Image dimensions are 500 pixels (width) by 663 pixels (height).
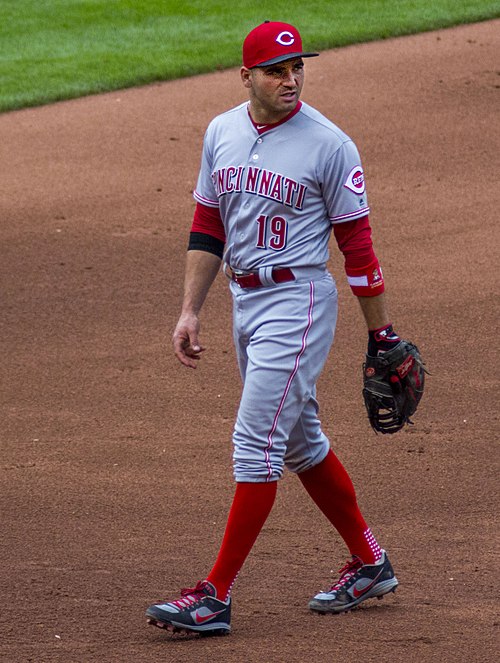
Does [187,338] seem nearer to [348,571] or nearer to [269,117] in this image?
[269,117]

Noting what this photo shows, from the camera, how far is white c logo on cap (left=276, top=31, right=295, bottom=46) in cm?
386

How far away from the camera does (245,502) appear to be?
3.88 m

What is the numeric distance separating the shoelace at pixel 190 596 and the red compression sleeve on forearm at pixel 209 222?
3.82 feet

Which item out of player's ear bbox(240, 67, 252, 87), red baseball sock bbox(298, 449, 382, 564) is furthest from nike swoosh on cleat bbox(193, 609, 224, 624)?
player's ear bbox(240, 67, 252, 87)

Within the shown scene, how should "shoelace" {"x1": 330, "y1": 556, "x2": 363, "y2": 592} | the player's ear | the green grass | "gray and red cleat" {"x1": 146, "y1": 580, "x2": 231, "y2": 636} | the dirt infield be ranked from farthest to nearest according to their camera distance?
the green grass
"shoelace" {"x1": 330, "y1": 556, "x2": 363, "y2": 592}
the dirt infield
the player's ear
"gray and red cleat" {"x1": 146, "y1": 580, "x2": 231, "y2": 636}

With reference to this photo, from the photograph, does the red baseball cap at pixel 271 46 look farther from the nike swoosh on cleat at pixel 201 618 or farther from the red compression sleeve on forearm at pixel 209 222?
the nike swoosh on cleat at pixel 201 618

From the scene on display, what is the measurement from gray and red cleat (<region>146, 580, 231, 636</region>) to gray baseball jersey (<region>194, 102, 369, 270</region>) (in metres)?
1.04

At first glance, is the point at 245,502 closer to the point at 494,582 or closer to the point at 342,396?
the point at 494,582

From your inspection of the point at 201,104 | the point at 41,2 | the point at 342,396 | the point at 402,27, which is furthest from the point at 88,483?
the point at 41,2

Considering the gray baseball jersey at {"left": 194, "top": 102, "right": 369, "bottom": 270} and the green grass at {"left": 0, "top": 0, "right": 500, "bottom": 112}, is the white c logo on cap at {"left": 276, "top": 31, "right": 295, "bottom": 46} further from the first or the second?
the green grass at {"left": 0, "top": 0, "right": 500, "bottom": 112}

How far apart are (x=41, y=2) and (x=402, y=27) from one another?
4.69 meters

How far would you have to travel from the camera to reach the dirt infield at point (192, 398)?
403cm

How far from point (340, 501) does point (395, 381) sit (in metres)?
0.46

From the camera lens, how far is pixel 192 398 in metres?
6.16
